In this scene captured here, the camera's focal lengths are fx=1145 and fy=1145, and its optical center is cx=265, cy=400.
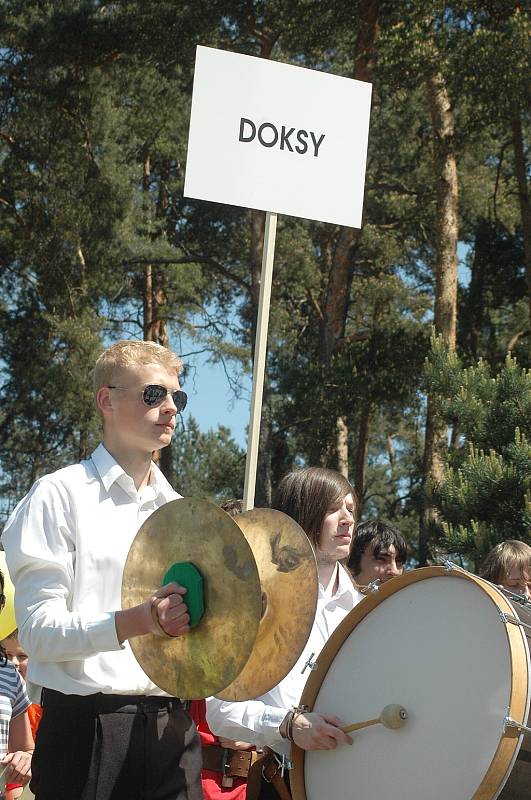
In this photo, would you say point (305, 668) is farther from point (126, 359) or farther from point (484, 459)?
point (484, 459)

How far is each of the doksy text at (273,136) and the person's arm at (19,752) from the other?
2.07 meters

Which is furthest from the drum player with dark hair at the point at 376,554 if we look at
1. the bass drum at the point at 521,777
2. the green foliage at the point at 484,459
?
the green foliage at the point at 484,459

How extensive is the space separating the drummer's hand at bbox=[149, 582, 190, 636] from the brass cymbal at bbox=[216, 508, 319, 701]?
26cm

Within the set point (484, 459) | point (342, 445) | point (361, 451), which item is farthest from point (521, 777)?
point (361, 451)

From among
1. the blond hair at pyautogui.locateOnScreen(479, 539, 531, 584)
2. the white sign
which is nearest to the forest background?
the blond hair at pyautogui.locateOnScreen(479, 539, 531, 584)

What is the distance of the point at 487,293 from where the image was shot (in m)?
17.5

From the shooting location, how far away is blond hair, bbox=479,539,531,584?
4.68 m

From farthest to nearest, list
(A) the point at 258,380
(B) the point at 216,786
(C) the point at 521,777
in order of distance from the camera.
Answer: (A) the point at 258,380
(B) the point at 216,786
(C) the point at 521,777

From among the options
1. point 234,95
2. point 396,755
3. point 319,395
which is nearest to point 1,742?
point 396,755

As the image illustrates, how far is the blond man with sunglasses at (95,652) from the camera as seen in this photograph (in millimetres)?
2525

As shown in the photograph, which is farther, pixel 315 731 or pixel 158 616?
pixel 315 731

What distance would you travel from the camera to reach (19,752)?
3580 millimetres

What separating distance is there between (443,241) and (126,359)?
12022 mm

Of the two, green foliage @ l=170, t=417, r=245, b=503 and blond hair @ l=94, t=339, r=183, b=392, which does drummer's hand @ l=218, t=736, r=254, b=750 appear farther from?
green foliage @ l=170, t=417, r=245, b=503
